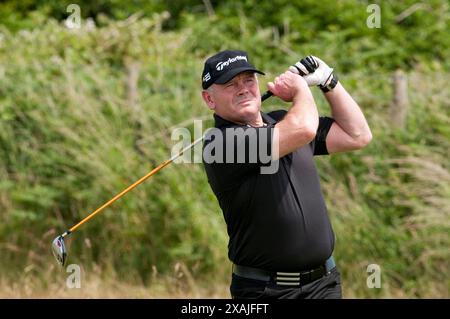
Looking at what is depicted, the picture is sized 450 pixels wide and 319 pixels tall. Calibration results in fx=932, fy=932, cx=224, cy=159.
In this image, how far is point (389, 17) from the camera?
1309 cm

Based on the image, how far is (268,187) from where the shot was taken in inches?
191

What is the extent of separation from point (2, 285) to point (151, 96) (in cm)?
253

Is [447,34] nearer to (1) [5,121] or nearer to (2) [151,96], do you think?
(2) [151,96]

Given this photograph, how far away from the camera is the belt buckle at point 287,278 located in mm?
4887

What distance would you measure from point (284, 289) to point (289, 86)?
1071 millimetres

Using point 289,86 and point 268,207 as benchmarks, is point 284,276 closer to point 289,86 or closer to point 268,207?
point 268,207

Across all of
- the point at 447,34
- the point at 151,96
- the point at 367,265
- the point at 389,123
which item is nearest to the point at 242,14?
the point at 447,34
